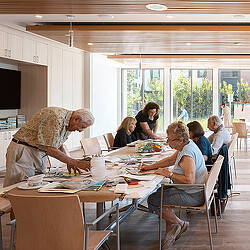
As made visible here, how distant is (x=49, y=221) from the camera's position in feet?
8.09

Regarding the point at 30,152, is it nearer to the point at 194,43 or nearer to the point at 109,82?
the point at 194,43

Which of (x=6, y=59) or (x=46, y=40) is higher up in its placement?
(x=46, y=40)

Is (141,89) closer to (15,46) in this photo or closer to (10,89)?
(10,89)

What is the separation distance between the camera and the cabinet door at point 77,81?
1176 centimetres

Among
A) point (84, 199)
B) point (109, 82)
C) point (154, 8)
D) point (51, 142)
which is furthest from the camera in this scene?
point (109, 82)

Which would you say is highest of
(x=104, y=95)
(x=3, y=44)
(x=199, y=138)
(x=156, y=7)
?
(x=156, y=7)

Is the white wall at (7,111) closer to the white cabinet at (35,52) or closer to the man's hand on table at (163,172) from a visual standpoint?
the white cabinet at (35,52)

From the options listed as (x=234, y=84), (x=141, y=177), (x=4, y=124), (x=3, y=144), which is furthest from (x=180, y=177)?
(x=234, y=84)

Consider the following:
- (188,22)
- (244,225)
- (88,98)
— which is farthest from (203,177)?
(88,98)

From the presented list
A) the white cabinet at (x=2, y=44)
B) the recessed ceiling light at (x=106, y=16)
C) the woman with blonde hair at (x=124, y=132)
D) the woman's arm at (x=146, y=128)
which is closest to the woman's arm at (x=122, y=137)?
the woman with blonde hair at (x=124, y=132)

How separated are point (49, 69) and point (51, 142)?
6.58 meters

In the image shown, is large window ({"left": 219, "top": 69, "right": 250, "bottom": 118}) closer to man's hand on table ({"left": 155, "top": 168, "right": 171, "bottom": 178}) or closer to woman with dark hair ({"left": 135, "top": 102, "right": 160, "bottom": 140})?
woman with dark hair ({"left": 135, "top": 102, "right": 160, "bottom": 140})

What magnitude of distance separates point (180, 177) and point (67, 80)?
26.2 ft

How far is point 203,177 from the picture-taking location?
12.8ft
